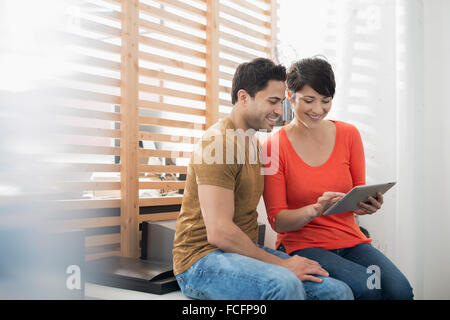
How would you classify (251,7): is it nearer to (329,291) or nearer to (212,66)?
(212,66)

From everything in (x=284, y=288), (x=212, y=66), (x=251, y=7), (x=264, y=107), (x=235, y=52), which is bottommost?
(x=284, y=288)

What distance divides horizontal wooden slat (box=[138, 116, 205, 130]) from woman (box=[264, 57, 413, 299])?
2.45 ft

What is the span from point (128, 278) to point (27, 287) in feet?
1.14

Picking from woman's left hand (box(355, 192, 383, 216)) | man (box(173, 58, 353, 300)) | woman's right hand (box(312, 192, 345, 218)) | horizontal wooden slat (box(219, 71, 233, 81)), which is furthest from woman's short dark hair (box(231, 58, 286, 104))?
horizontal wooden slat (box(219, 71, 233, 81))

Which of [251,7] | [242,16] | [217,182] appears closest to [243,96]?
[217,182]

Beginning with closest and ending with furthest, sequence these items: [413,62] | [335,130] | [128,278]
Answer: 1. [128,278]
2. [335,130]
3. [413,62]

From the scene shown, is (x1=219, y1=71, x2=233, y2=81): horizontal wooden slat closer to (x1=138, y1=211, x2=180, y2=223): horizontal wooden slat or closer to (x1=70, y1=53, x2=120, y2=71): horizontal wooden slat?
(x1=70, y1=53, x2=120, y2=71): horizontal wooden slat

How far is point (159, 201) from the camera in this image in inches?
86.7

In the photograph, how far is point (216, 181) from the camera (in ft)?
4.23

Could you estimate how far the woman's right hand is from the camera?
4.64 ft

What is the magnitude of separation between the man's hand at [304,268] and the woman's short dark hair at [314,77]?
0.59 metres

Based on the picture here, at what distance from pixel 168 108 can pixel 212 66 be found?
0.40m
